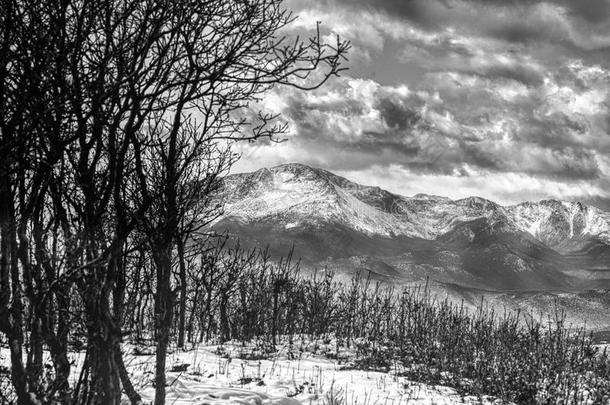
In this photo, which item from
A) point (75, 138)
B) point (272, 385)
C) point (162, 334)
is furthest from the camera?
point (272, 385)

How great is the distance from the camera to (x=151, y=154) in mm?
8023

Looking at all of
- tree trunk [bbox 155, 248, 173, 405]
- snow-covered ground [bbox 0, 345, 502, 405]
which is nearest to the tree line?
tree trunk [bbox 155, 248, 173, 405]

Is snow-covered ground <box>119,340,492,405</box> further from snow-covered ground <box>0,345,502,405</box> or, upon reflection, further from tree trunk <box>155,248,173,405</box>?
tree trunk <box>155,248,173,405</box>

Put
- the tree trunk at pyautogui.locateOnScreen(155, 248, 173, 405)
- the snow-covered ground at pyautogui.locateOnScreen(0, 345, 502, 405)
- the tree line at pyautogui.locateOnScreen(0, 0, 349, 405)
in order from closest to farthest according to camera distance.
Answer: the tree line at pyautogui.locateOnScreen(0, 0, 349, 405), the tree trunk at pyautogui.locateOnScreen(155, 248, 173, 405), the snow-covered ground at pyautogui.locateOnScreen(0, 345, 502, 405)

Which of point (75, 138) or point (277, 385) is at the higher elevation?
point (75, 138)

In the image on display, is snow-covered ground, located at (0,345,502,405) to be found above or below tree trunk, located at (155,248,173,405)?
below

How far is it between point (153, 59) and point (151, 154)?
366 centimetres

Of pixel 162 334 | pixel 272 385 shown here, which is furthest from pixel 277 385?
pixel 162 334

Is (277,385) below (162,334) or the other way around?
below

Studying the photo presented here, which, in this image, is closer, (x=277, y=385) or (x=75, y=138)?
(x=75, y=138)

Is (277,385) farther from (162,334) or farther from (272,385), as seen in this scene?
(162,334)

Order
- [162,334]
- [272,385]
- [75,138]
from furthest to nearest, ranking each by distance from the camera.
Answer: [272,385]
[162,334]
[75,138]

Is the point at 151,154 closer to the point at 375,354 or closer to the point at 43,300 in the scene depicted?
the point at 43,300

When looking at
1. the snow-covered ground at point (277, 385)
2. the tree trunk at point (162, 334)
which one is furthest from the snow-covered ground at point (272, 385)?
the tree trunk at point (162, 334)
